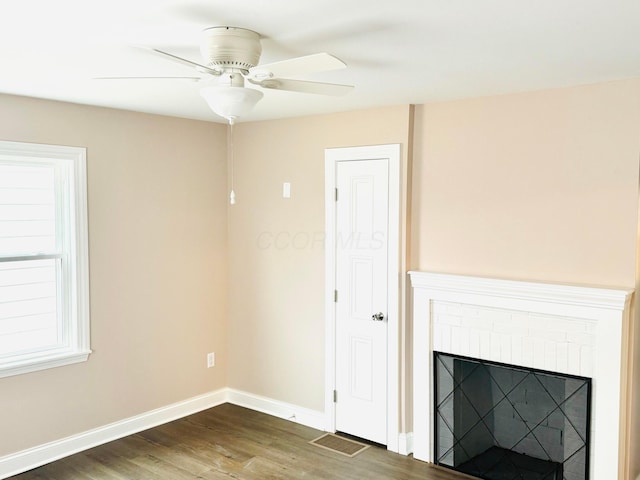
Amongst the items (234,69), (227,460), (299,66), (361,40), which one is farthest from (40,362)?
(361,40)

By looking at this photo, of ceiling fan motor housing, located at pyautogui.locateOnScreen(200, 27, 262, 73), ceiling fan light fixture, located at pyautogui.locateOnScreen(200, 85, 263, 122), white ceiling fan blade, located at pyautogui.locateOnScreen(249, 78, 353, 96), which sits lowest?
ceiling fan light fixture, located at pyautogui.locateOnScreen(200, 85, 263, 122)

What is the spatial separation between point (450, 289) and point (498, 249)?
1.27 feet

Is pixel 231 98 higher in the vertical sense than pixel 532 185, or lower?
higher

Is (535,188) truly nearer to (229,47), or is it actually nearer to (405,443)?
(405,443)

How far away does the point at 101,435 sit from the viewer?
4.22 meters

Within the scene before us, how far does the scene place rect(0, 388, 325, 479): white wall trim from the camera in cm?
381

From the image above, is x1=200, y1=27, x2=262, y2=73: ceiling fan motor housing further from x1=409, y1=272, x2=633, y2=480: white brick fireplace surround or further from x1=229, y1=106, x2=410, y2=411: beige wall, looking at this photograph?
x1=409, y1=272, x2=633, y2=480: white brick fireplace surround

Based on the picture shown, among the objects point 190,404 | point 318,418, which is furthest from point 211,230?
point 318,418

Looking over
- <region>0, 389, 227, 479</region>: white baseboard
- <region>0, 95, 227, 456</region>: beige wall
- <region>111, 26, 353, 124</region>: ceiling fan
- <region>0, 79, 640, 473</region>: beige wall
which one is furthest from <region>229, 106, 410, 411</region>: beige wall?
<region>111, 26, 353, 124</region>: ceiling fan

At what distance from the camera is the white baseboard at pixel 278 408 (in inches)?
179

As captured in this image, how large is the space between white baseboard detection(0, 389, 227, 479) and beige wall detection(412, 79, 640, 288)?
2213mm

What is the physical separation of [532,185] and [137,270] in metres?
2.83

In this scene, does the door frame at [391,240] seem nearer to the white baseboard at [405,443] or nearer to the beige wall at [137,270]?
the white baseboard at [405,443]

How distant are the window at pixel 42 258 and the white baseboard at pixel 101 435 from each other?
1.77 ft
